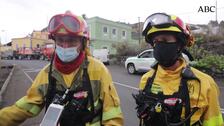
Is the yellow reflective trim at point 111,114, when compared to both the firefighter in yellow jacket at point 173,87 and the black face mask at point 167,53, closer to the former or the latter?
the firefighter in yellow jacket at point 173,87

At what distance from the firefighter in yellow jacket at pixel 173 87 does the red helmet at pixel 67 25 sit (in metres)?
0.53

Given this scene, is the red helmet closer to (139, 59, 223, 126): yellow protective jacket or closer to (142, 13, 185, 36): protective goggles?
(142, 13, 185, 36): protective goggles

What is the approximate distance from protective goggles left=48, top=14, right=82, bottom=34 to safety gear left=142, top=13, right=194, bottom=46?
0.56 meters

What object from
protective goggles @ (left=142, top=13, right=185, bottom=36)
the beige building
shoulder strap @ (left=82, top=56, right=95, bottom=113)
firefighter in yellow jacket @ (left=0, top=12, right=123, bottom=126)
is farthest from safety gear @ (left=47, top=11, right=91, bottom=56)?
the beige building

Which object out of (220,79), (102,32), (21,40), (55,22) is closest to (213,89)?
(55,22)

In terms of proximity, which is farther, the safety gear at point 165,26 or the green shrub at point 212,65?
the green shrub at point 212,65

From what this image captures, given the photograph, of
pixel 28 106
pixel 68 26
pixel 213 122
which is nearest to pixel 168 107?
pixel 213 122

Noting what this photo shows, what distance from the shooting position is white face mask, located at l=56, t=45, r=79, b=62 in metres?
3.17

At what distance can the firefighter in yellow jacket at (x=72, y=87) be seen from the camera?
310 cm

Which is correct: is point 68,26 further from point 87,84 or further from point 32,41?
point 32,41

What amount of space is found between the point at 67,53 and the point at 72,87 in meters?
0.27

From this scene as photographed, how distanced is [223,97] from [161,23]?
1121 cm

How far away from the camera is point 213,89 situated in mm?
3037

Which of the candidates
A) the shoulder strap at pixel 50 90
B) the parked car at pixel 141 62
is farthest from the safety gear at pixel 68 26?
the parked car at pixel 141 62
